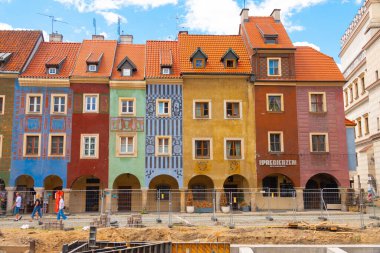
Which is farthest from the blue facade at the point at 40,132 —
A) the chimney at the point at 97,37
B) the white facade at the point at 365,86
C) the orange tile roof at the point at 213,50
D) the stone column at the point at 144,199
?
the white facade at the point at 365,86

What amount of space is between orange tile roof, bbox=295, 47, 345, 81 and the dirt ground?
16899 mm

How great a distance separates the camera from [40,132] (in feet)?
108

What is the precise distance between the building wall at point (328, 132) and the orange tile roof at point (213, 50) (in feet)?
17.3

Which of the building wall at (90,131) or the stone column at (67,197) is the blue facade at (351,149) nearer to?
the building wall at (90,131)

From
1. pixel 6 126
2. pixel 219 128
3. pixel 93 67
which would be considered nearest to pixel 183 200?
pixel 219 128

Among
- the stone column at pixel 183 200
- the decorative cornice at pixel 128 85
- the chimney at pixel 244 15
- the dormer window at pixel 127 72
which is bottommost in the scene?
the stone column at pixel 183 200

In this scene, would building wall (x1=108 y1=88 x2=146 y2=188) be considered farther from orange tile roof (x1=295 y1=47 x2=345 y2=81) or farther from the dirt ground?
orange tile roof (x1=295 y1=47 x2=345 y2=81)

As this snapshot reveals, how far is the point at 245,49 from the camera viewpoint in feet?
122

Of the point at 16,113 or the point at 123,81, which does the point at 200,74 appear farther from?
the point at 16,113

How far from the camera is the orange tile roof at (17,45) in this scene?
33719mm

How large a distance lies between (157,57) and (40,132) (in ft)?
37.4

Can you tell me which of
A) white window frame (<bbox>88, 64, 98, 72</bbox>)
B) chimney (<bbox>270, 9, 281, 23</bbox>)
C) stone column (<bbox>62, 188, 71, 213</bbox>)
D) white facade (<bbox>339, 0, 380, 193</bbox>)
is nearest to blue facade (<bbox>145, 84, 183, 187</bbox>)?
Result: white window frame (<bbox>88, 64, 98, 72</bbox>)

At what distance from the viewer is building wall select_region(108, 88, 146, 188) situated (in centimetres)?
3278

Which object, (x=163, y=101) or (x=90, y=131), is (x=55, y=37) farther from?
(x=163, y=101)
